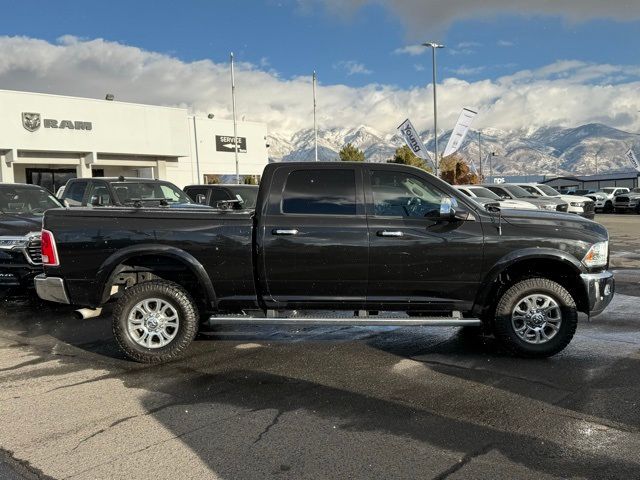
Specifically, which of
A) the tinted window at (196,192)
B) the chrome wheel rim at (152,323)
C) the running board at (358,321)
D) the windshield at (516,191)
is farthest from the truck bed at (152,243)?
the windshield at (516,191)

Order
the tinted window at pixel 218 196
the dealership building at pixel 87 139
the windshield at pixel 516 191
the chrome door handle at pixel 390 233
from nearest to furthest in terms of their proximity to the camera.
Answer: the chrome door handle at pixel 390 233 < the tinted window at pixel 218 196 < the windshield at pixel 516 191 < the dealership building at pixel 87 139

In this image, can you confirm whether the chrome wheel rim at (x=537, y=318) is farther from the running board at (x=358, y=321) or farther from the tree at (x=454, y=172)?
the tree at (x=454, y=172)

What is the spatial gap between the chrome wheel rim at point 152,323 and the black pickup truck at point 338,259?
0.03ft

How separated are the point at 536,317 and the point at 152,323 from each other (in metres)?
3.83

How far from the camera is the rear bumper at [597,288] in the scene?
544 centimetres

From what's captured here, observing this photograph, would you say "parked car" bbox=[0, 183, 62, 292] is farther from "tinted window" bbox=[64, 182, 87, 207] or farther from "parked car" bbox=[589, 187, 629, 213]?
"parked car" bbox=[589, 187, 629, 213]

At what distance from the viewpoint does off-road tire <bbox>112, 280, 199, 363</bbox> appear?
5.57 metres

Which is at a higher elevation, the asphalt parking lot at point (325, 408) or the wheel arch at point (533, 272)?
the wheel arch at point (533, 272)

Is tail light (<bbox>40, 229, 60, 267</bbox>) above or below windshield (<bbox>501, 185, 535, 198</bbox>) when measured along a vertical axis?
below

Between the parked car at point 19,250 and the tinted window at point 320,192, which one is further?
the parked car at point 19,250

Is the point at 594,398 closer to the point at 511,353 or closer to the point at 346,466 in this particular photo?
the point at 511,353

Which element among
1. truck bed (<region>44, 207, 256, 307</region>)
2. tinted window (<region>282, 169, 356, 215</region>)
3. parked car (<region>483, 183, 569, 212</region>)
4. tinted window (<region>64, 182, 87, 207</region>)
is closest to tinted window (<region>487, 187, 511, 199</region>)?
parked car (<region>483, 183, 569, 212</region>)

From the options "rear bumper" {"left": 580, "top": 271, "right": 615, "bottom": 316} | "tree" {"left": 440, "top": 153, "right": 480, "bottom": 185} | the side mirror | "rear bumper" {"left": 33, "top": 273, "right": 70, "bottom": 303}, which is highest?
"tree" {"left": 440, "top": 153, "right": 480, "bottom": 185}

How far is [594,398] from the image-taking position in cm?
447
